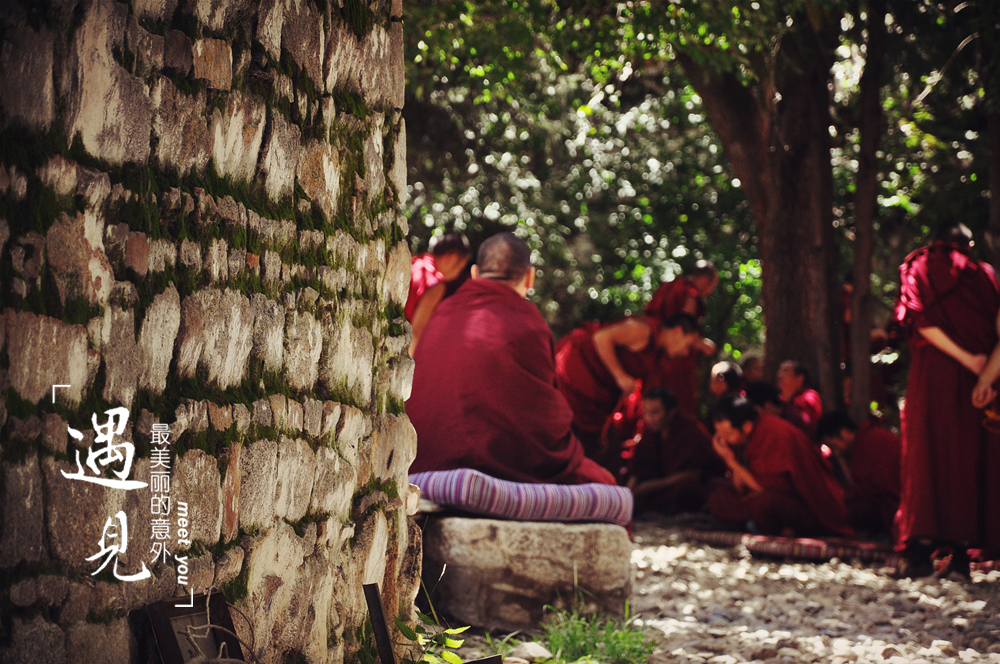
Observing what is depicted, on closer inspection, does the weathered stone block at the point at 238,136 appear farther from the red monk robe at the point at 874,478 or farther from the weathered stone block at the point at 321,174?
the red monk robe at the point at 874,478

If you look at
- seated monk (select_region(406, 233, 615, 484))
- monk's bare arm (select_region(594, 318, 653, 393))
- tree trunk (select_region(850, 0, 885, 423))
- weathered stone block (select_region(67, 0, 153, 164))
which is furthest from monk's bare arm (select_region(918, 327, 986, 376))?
weathered stone block (select_region(67, 0, 153, 164))

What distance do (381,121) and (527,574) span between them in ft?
5.26

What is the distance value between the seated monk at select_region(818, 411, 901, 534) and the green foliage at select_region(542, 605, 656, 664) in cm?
278

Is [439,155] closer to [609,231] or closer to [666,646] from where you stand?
[609,231]

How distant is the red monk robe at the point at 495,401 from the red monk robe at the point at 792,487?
1.74m

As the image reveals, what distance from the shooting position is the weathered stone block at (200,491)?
156 centimetres

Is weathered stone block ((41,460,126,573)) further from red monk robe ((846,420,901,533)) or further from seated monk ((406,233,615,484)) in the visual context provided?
red monk robe ((846,420,901,533))

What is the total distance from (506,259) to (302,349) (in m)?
1.78

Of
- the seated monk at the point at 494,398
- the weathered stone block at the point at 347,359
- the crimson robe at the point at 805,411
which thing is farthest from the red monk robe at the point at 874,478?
the weathered stone block at the point at 347,359

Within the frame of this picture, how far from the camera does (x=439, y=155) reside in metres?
9.07

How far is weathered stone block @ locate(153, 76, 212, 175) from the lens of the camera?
1.55 meters

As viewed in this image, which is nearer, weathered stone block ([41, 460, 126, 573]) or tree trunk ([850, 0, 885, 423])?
weathered stone block ([41, 460, 126, 573])

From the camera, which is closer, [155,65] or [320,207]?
[155,65]

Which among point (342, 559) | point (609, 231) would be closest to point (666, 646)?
point (342, 559)
